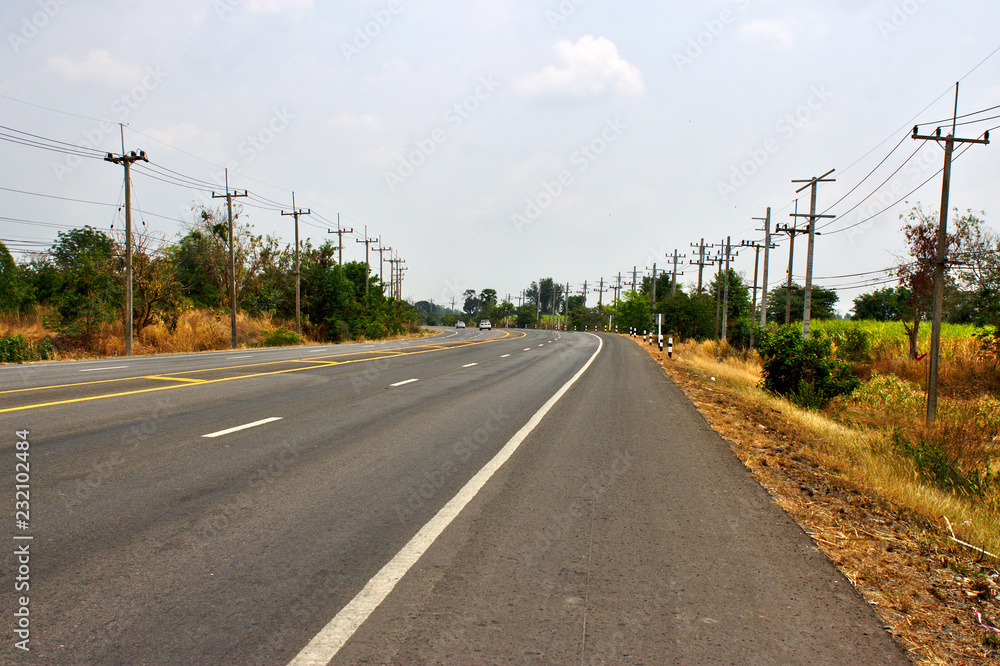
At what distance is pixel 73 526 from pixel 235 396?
7629 mm

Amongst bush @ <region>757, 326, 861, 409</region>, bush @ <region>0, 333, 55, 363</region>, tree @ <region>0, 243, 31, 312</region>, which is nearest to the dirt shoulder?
bush @ <region>757, 326, 861, 409</region>

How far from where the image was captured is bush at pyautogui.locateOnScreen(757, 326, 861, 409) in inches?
677

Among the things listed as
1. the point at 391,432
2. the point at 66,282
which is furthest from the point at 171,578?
the point at 66,282

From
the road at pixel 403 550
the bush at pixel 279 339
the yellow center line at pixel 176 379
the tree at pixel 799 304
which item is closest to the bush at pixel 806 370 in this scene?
the road at pixel 403 550

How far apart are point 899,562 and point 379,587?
369cm

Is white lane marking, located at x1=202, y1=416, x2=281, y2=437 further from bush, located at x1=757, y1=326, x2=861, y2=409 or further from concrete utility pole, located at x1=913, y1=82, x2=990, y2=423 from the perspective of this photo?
concrete utility pole, located at x1=913, y1=82, x2=990, y2=423

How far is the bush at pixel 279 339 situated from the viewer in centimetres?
4209

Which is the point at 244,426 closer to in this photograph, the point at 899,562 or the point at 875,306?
the point at 899,562

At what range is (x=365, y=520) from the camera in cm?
507

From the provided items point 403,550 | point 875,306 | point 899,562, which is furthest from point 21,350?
point 875,306

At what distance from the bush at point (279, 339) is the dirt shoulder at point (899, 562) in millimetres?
38214

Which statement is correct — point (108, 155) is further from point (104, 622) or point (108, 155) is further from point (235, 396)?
point (104, 622)

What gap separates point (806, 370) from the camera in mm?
17641

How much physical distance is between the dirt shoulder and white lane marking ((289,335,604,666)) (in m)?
2.82
